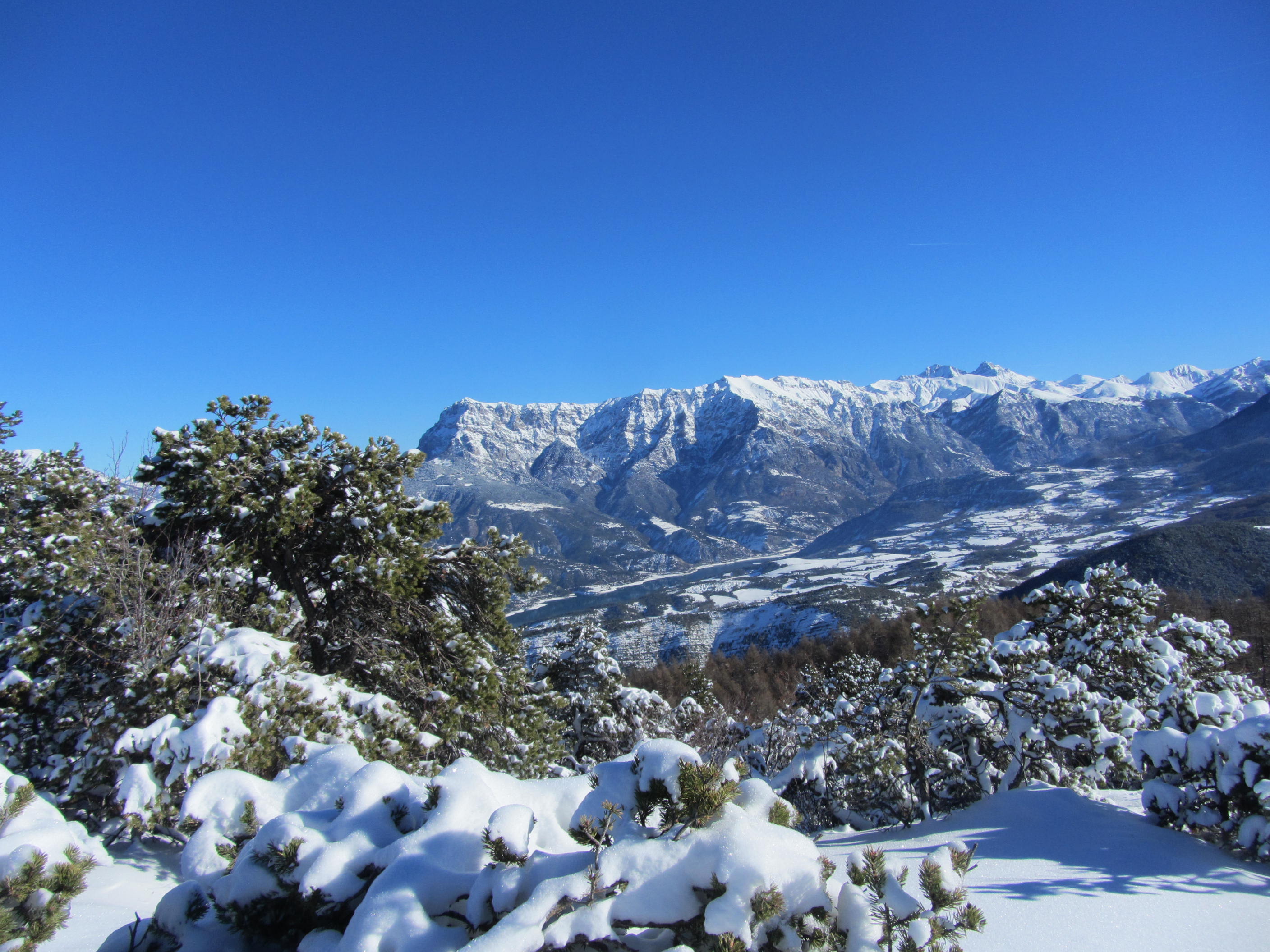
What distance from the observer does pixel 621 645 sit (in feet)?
472

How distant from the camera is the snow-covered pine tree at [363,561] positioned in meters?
10.0

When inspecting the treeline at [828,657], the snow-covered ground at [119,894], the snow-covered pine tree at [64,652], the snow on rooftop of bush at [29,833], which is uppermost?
the snow-covered pine tree at [64,652]

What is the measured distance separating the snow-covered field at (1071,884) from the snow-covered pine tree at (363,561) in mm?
4062

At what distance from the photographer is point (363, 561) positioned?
10344 mm

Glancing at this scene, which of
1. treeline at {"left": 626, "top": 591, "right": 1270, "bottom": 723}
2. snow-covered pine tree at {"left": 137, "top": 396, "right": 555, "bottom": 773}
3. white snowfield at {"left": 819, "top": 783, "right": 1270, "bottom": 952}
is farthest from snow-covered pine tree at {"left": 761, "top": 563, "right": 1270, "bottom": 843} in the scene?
treeline at {"left": 626, "top": 591, "right": 1270, "bottom": 723}

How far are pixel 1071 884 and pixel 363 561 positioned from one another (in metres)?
10.0

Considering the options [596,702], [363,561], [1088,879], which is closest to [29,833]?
[363,561]

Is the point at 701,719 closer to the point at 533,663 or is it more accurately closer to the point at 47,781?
the point at 533,663

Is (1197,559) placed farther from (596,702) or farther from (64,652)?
(64,652)

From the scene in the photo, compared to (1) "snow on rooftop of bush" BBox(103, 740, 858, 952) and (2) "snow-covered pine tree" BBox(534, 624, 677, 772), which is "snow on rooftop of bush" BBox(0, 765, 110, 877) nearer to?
(1) "snow on rooftop of bush" BBox(103, 740, 858, 952)

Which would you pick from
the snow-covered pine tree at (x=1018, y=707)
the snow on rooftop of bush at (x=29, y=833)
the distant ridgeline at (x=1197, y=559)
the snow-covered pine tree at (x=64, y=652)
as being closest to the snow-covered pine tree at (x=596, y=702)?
the snow-covered pine tree at (x=1018, y=707)

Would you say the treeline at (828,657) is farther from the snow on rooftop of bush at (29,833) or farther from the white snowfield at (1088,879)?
the snow on rooftop of bush at (29,833)

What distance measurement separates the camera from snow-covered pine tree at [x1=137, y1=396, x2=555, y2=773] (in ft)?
33.0

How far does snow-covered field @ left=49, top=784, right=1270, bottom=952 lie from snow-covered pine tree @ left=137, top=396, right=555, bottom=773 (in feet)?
13.3
